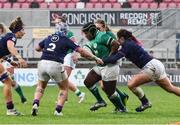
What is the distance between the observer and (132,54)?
1645 cm

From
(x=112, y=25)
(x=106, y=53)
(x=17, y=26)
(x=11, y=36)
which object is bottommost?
(x=112, y=25)

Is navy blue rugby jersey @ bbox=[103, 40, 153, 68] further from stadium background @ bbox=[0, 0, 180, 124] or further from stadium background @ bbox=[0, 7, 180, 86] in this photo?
stadium background @ bbox=[0, 7, 180, 86]

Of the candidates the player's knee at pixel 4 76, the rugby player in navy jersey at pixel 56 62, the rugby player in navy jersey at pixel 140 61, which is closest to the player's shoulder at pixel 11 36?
the rugby player in navy jersey at pixel 56 62

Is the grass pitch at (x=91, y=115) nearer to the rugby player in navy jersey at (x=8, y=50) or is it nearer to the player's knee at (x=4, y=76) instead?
Answer: the rugby player in navy jersey at (x=8, y=50)

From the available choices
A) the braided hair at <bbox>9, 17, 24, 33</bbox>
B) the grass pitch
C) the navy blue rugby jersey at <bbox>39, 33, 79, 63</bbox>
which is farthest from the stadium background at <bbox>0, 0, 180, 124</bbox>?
the navy blue rugby jersey at <bbox>39, 33, 79, 63</bbox>

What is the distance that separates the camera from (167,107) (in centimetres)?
1870

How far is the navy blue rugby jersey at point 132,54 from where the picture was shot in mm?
16312

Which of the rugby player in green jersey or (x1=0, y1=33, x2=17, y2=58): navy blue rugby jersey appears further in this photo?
the rugby player in green jersey

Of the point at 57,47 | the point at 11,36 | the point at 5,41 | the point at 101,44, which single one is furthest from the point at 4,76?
the point at 101,44

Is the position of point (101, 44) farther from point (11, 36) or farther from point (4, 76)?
point (4, 76)

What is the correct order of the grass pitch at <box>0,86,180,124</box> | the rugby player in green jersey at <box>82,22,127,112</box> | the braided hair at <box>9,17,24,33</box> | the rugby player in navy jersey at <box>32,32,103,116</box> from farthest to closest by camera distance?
the rugby player in green jersey at <box>82,22,127,112</box> < the braided hair at <box>9,17,24,33</box> < the rugby player in navy jersey at <box>32,32,103,116</box> < the grass pitch at <box>0,86,180,124</box>

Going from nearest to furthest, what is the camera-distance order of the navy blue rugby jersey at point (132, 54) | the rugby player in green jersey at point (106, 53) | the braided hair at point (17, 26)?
the braided hair at point (17, 26) → the navy blue rugby jersey at point (132, 54) → the rugby player in green jersey at point (106, 53)

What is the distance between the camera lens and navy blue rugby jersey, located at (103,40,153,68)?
16.3 meters

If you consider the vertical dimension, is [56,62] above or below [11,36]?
below
